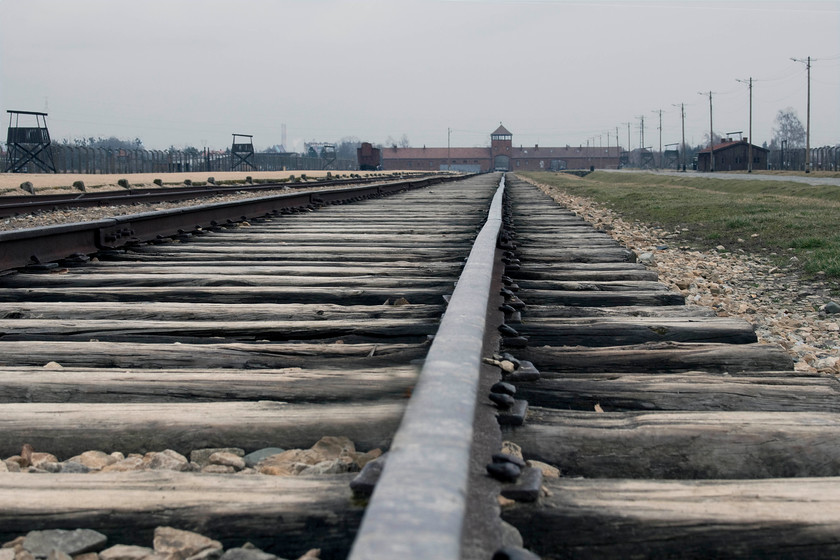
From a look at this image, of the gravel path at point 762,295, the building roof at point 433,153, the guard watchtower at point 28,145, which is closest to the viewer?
the gravel path at point 762,295

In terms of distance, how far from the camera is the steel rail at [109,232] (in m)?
4.10

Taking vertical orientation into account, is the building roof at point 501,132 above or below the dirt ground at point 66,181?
above

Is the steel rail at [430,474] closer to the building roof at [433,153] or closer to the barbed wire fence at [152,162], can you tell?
the barbed wire fence at [152,162]

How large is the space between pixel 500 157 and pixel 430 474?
147 metres

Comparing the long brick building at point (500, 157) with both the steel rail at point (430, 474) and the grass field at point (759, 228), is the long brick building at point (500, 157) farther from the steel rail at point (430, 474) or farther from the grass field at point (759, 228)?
the steel rail at point (430, 474)

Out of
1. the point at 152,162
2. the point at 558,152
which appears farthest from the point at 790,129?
the point at 152,162

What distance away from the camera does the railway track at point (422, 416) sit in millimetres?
1178

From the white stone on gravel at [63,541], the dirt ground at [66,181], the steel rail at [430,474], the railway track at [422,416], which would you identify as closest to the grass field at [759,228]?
the railway track at [422,416]

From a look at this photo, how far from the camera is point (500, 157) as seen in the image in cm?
14562

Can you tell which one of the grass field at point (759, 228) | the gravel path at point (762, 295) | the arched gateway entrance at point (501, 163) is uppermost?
the arched gateway entrance at point (501, 163)

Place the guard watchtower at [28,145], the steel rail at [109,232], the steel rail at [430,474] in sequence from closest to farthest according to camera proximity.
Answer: the steel rail at [430,474], the steel rail at [109,232], the guard watchtower at [28,145]

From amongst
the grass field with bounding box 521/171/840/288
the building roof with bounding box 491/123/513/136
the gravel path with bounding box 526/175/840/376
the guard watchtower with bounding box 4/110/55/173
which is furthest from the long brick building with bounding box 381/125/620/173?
the gravel path with bounding box 526/175/840/376

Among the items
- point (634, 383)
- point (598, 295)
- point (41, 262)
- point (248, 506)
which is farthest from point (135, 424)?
point (41, 262)

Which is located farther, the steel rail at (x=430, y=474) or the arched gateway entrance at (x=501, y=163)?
the arched gateway entrance at (x=501, y=163)
